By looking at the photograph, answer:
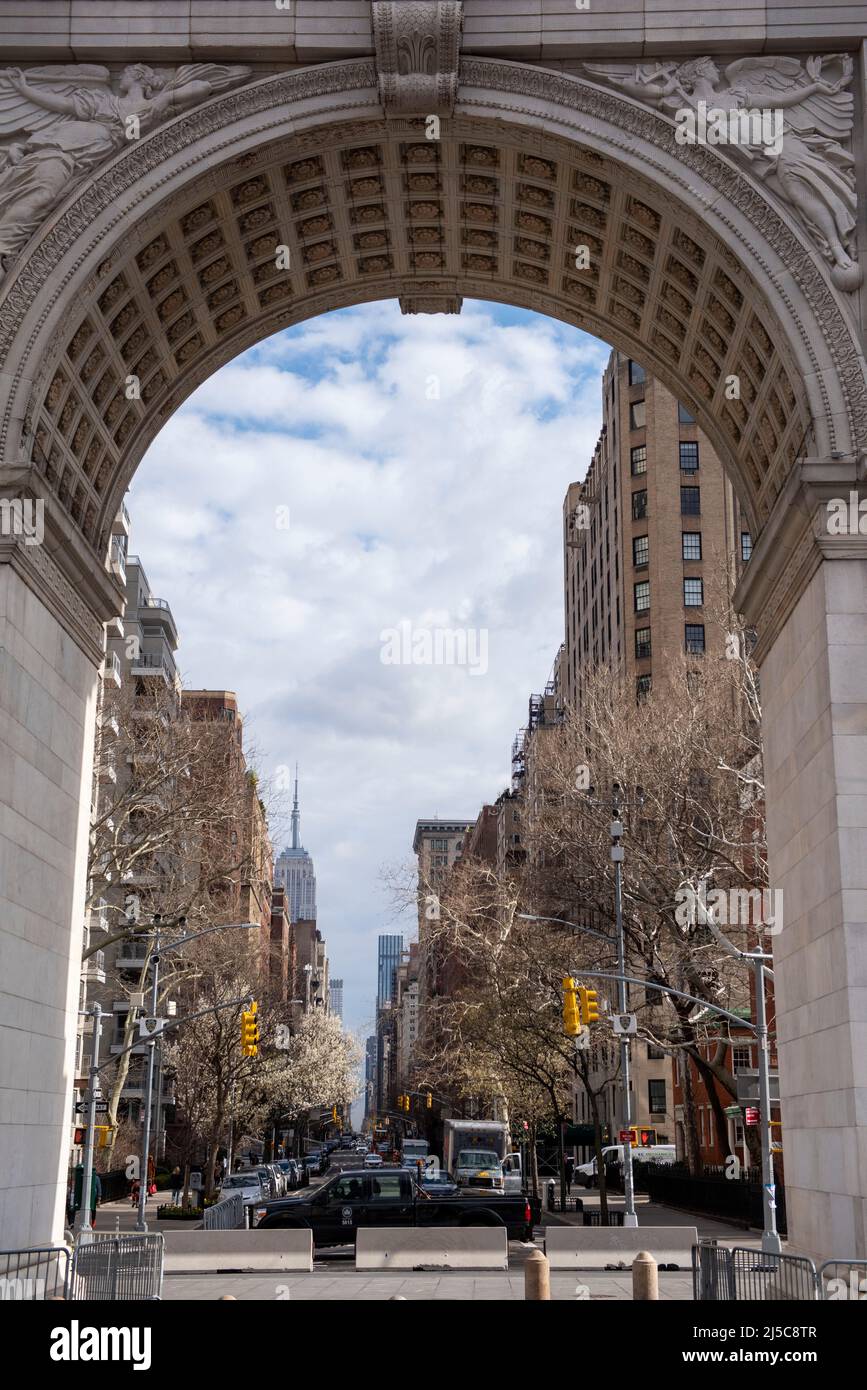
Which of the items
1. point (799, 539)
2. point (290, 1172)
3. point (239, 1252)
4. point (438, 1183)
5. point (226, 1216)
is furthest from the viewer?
point (290, 1172)

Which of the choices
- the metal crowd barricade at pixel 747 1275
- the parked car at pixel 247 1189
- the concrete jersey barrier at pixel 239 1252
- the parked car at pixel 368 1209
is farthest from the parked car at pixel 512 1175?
the metal crowd barricade at pixel 747 1275

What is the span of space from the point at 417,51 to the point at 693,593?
7522 cm

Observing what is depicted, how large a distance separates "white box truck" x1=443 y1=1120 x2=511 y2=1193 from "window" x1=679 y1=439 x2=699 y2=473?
4684 cm

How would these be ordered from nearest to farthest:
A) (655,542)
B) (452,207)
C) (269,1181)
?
(452,207) → (269,1181) → (655,542)

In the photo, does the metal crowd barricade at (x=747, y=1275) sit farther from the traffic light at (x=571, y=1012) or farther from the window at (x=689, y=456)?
the window at (x=689, y=456)

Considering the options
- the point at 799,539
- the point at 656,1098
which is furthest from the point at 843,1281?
the point at 656,1098

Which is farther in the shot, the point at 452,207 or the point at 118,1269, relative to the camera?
the point at 452,207

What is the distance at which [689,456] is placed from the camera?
97.1 m

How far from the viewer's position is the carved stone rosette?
21469 mm

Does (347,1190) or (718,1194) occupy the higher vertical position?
(347,1190)

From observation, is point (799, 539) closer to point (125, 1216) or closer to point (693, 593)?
point (125, 1216)
